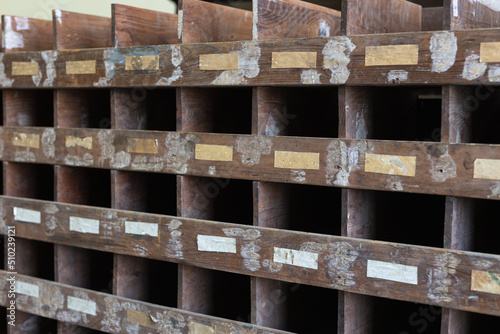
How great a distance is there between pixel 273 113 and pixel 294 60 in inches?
9.2

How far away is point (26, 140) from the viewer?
253cm

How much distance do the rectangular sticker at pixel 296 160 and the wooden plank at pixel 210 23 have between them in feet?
1.91

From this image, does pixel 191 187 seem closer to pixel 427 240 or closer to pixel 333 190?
pixel 333 190

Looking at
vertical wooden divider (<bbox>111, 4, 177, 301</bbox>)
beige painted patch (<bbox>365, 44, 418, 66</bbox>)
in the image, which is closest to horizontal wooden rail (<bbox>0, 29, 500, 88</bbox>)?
beige painted patch (<bbox>365, 44, 418, 66</bbox>)

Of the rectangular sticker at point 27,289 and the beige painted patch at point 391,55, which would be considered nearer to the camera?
the beige painted patch at point 391,55

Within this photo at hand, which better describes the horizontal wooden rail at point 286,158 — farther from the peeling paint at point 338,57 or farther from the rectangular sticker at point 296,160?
the peeling paint at point 338,57

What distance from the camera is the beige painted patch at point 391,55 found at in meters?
1.66

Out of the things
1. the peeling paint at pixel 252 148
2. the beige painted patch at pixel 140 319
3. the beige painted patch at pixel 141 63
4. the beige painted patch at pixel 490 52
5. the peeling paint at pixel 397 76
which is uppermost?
the beige painted patch at pixel 141 63

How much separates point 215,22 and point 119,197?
0.82 meters

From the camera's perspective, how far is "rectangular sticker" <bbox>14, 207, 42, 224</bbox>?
250cm

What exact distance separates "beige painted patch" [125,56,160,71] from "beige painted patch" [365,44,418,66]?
0.83m

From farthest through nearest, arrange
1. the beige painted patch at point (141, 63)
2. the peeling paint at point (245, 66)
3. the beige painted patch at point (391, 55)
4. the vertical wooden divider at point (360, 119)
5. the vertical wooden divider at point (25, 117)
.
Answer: the vertical wooden divider at point (25, 117), the beige painted patch at point (141, 63), the peeling paint at point (245, 66), the vertical wooden divider at point (360, 119), the beige painted patch at point (391, 55)

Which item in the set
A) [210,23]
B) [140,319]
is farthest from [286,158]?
[140,319]

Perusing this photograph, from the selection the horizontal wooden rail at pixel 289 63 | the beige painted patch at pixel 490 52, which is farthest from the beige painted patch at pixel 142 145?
the beige painted patch at pixel 490 52
